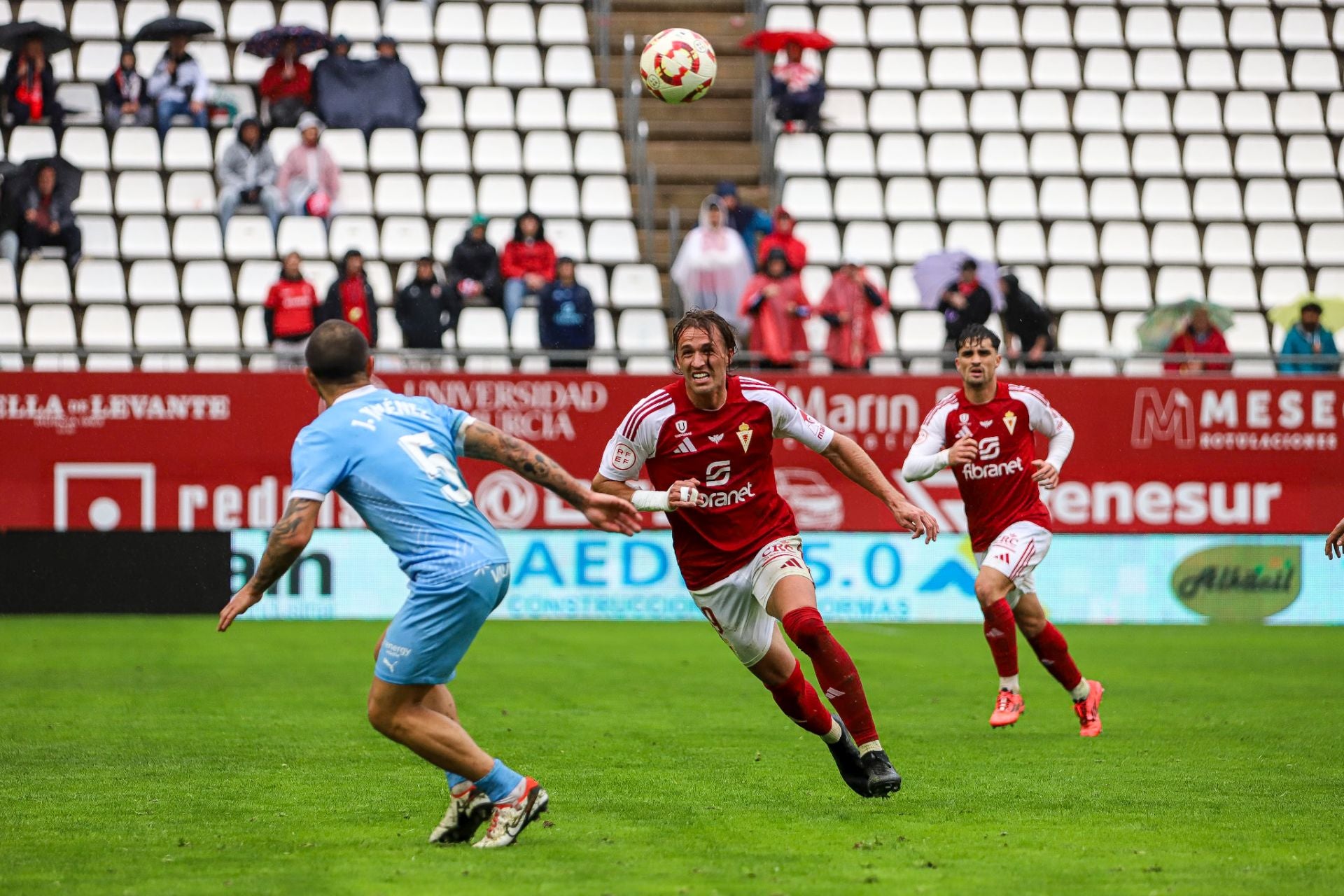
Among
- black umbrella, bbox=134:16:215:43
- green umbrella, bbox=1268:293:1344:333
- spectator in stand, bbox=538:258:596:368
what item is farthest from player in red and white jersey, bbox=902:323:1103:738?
black umbrella, bbox=134:16:215:43

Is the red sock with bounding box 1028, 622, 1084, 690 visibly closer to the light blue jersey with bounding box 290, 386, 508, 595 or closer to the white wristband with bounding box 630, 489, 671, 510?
the white wristband with bounding box 630, 489, 671, 510

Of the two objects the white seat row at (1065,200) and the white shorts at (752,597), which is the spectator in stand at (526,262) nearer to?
the white seat row at (1065,200)

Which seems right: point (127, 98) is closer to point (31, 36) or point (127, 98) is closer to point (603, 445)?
point (31, 36)

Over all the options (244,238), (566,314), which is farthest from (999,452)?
(244,238)

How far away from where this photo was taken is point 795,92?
24.8 meters

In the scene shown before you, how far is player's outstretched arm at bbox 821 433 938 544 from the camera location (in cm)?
841

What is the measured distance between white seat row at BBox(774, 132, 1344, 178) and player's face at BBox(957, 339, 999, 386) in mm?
14002

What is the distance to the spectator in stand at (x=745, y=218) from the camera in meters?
22.2

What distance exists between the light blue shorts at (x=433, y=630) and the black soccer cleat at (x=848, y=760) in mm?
2238

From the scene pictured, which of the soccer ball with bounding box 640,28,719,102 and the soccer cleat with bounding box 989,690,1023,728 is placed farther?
the soccer ball with bounding box 640,28,719,102

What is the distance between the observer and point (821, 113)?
26078mm

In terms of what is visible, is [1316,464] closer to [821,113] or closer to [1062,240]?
[1062,240]

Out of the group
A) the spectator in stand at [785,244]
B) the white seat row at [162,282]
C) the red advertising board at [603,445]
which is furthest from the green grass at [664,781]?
the white seat row at [162,282]

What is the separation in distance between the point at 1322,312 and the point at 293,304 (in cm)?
1232
